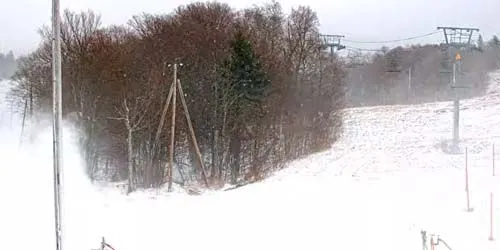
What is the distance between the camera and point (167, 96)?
2456 centimetres

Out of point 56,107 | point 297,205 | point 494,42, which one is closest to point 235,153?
point 297,205

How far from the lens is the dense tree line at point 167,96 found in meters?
24.4

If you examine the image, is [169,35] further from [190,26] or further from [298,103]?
[298,103]

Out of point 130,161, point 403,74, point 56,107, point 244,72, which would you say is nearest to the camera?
point 56,107

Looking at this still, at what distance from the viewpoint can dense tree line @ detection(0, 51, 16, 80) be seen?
37056 millimetres

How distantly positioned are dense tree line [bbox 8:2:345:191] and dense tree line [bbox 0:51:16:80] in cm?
716

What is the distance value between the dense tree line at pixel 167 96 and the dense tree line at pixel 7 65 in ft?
23.5

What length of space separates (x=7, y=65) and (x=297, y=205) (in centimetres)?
2927

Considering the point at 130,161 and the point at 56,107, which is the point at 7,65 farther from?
the point at 56,107

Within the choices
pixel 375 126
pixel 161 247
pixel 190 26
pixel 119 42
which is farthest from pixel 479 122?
pixel 161 247

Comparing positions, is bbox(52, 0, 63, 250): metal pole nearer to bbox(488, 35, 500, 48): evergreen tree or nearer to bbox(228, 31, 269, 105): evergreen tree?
bbox(228, 31, 269, 105): evergreen tree

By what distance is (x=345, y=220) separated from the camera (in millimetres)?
13594

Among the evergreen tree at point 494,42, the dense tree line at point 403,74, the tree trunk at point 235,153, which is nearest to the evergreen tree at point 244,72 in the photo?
the tree trunk at point 235,153

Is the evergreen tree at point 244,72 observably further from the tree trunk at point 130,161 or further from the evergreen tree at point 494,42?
the evergreen tree at point 494,42
